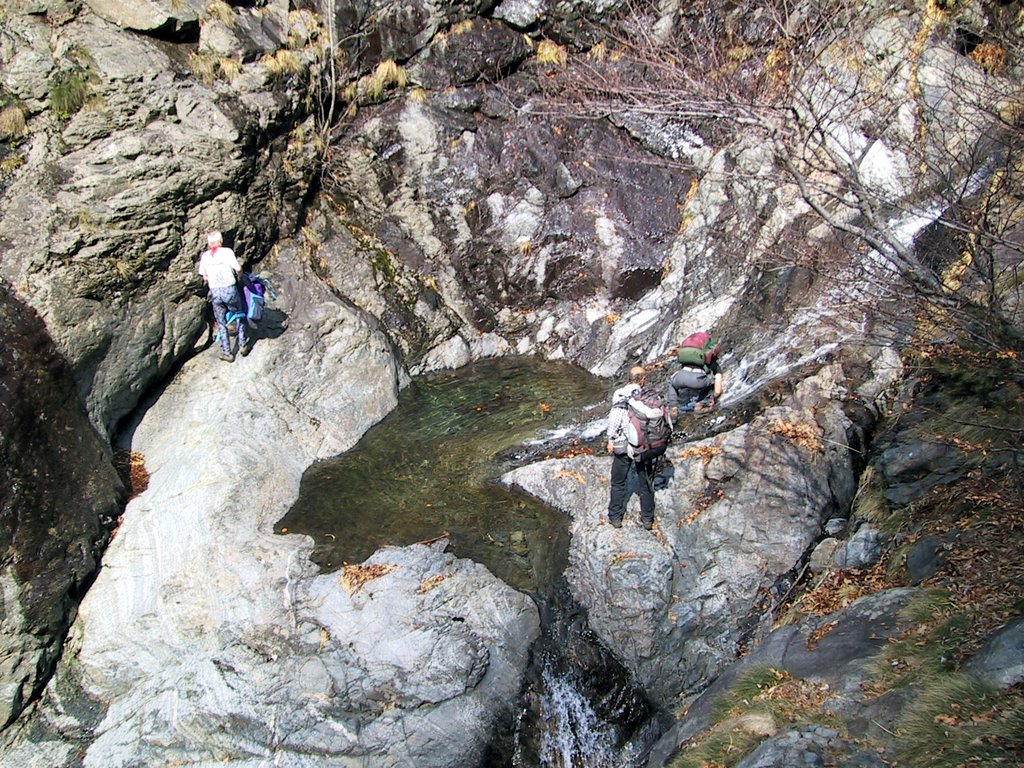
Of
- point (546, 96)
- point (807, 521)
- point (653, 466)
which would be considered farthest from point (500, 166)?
point (807, 521)

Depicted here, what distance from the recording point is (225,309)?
40.9ft

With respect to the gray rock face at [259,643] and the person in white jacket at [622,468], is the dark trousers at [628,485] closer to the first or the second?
the person in white jacket at [622,468]

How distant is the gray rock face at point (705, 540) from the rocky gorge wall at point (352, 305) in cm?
4

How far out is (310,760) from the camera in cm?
773

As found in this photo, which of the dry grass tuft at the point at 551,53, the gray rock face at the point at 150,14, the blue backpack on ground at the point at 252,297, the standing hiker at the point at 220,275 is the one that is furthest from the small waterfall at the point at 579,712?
the dry grass tuft at the point at 551,53

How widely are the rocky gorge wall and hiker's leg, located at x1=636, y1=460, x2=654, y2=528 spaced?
42 cm

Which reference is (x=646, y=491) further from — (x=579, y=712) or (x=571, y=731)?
(x=571, y=731)

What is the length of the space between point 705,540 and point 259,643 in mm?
5719

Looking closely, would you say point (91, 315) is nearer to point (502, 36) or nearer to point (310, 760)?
point (310, 760)

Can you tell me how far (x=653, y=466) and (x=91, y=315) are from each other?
9.00m

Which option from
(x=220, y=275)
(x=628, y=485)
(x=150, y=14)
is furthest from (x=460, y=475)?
(x=150, y=14)

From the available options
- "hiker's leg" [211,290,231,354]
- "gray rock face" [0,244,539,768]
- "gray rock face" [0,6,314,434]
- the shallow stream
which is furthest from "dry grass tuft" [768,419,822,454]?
"gray rock face" [0,6,314,434]

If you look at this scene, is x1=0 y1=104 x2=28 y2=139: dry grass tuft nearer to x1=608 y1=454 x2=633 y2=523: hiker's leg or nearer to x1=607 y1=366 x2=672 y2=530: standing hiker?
x1=607 y1=366 x2=672 y2=530: standing hiker

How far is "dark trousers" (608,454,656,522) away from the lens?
9219 mm
